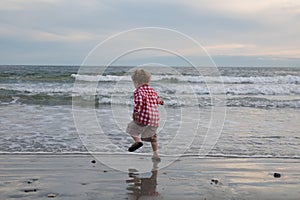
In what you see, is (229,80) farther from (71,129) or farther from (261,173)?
(261,173)

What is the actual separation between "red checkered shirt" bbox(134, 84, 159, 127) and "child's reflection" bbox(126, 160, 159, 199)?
816 millimetres

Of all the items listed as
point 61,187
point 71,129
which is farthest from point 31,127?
point 61,187

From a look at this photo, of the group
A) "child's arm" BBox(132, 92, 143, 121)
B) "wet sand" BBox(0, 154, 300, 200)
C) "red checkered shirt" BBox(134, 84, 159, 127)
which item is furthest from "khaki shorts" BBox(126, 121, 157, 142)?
"wet sand" BBox(0, 154, 300, 200)

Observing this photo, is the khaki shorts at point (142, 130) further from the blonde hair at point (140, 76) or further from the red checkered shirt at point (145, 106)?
the blonde hair at point (140, 76)

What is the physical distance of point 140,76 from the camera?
6172 mm

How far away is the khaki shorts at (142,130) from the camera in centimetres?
622

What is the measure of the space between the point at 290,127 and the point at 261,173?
17.5ft

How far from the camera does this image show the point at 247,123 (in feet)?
37.5

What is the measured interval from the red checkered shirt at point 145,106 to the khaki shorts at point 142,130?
116 mm

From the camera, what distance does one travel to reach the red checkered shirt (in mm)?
6055

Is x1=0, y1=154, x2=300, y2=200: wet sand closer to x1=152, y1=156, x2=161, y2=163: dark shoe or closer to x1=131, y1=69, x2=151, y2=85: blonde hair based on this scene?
x1=152, y1=156, x2=161, y2=163: dark shoe

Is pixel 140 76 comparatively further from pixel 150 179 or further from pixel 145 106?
pixel 150 179

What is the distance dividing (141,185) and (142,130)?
1.44m

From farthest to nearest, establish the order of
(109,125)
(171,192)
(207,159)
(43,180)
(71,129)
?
1. (109,125)
2. (71,129)
3. (207,159)
4. (43,180)
5. (171,192)
